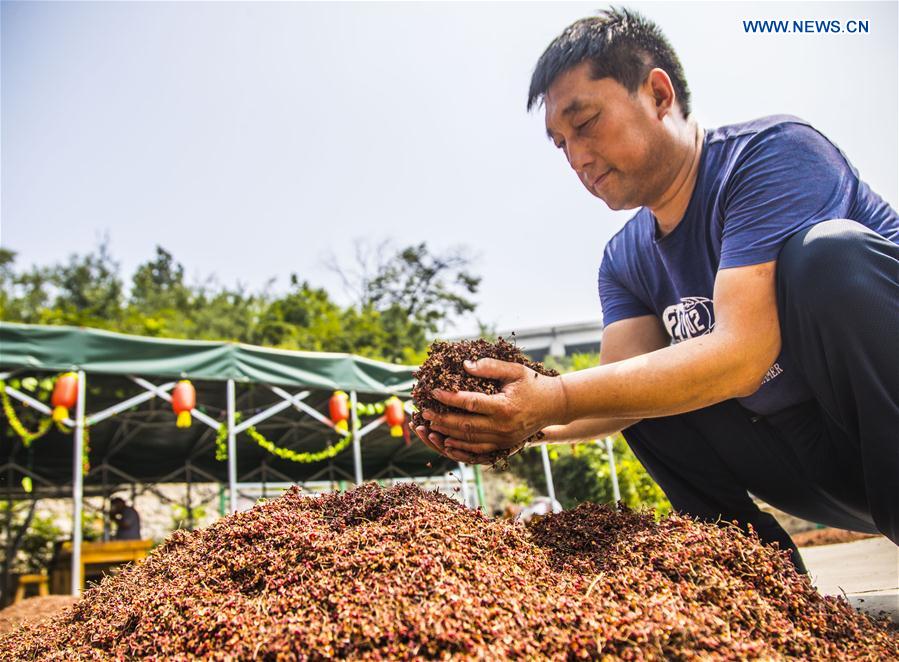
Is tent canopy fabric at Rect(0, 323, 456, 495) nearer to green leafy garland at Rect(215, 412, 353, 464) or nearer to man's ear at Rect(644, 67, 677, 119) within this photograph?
green leafy garland at Rect(215, 412, 353, 464)

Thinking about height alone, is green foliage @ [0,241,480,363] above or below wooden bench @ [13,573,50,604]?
above

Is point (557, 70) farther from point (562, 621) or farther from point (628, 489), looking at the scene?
point (628, 489)

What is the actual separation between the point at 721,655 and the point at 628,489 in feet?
38.7

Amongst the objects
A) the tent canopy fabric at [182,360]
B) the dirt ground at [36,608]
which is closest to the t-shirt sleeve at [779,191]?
the dirt ground at [36,608]

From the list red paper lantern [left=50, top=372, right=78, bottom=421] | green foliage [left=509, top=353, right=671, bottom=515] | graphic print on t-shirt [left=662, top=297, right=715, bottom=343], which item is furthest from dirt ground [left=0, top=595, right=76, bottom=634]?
green foliage [left=509, top=353, right=671, bottom=515]

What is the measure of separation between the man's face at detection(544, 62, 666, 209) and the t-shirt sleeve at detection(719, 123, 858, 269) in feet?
0.90

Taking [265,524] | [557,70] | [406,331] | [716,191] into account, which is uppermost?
[406,331]

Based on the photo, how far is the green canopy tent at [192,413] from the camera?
641 centimetres

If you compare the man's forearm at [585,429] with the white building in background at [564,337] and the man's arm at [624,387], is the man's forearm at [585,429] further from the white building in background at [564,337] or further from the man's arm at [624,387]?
the white building in background at [564,337]

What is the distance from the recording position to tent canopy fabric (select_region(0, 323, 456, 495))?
6439 mm

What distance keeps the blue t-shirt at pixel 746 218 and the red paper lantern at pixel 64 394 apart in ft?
19.2

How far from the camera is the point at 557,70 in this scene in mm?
2016

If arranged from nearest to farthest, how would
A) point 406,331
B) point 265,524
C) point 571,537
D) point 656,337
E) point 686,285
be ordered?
point 265,524
point 571,537
point 686,285
point 656,337
point 406,331

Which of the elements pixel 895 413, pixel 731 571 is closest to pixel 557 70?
pixel 895 413
